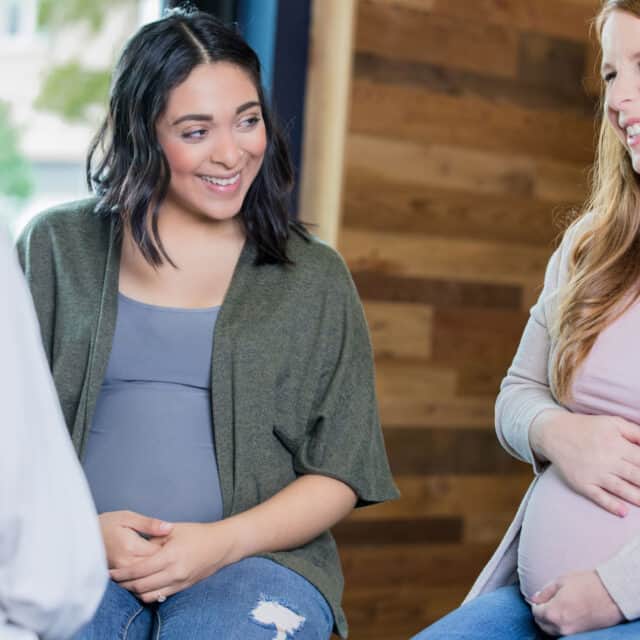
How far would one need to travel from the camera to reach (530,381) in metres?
1.65

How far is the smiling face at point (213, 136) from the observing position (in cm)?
164

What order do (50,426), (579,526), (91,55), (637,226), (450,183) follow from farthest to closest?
(450,183) < (91,55) < (637,226) < (579,526) < (50,426)

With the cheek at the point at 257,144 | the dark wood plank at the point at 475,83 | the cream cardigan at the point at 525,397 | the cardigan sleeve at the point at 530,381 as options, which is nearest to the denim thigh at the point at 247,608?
the cream cardigan at the point at 525,397

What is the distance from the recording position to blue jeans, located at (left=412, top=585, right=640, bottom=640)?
1.46 m

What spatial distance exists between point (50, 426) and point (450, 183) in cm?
222

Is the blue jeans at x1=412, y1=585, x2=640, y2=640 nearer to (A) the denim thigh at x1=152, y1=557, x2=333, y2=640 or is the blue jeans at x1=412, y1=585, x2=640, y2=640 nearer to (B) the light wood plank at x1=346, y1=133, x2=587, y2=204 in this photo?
(A) the denim thigh at x1=152, y1=557, x2=333, y2=640

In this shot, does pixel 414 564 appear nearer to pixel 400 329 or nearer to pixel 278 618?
pixel 400 329

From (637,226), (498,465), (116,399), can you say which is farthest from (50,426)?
(498,465)

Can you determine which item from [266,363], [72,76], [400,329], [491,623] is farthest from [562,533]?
[72,76]

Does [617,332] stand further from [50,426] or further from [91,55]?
[91,55]

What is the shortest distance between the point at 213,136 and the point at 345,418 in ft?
1.54

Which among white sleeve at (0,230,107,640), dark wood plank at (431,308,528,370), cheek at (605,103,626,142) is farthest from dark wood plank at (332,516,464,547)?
white sleeve at (0,230,107,640)

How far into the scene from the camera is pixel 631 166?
160 centimetres

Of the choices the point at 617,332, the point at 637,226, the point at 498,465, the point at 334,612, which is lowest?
the point at 498,465
